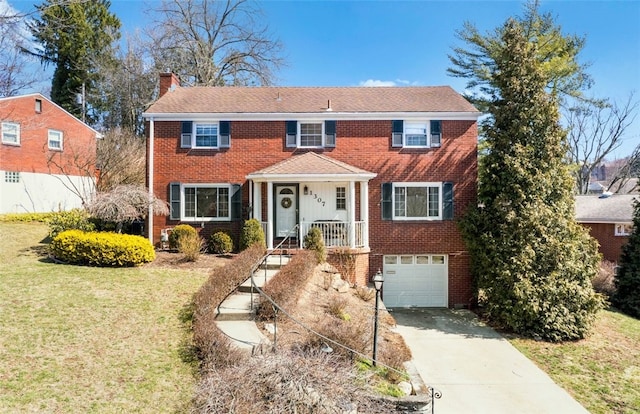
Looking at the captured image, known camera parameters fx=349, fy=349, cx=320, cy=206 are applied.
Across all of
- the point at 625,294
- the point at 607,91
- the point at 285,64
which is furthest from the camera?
the point at 285,64

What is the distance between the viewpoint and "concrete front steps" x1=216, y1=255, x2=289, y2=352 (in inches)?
249

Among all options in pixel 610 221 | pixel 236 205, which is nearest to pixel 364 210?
pixel 236 205

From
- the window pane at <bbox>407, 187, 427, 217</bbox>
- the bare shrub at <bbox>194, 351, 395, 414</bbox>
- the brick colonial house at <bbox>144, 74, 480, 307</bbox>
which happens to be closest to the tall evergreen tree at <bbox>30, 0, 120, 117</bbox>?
the brick colonial house at <bbox>144, 74, 480, 307</bbox>

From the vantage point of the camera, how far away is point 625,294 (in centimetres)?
1498

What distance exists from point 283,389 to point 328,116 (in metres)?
11.5

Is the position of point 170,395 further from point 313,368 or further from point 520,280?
point 520,280

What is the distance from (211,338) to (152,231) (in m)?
9.61

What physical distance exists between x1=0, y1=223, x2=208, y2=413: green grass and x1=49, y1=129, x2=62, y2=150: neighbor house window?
46.7 feet

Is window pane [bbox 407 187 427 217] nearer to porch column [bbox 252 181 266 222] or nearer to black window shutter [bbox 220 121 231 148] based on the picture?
porch column [bbox 252 181 266 222]

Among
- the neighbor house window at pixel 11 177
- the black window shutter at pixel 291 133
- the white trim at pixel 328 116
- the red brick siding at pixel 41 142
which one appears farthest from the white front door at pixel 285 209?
the neighbor house window at pixel 11 177

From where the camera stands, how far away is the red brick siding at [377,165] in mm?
14133

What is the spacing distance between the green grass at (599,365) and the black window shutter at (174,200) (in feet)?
42.3

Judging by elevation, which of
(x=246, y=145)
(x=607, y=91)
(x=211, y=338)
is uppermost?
(x=607, y=91)

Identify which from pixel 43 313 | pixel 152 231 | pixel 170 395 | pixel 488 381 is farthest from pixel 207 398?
pixel 152 231
